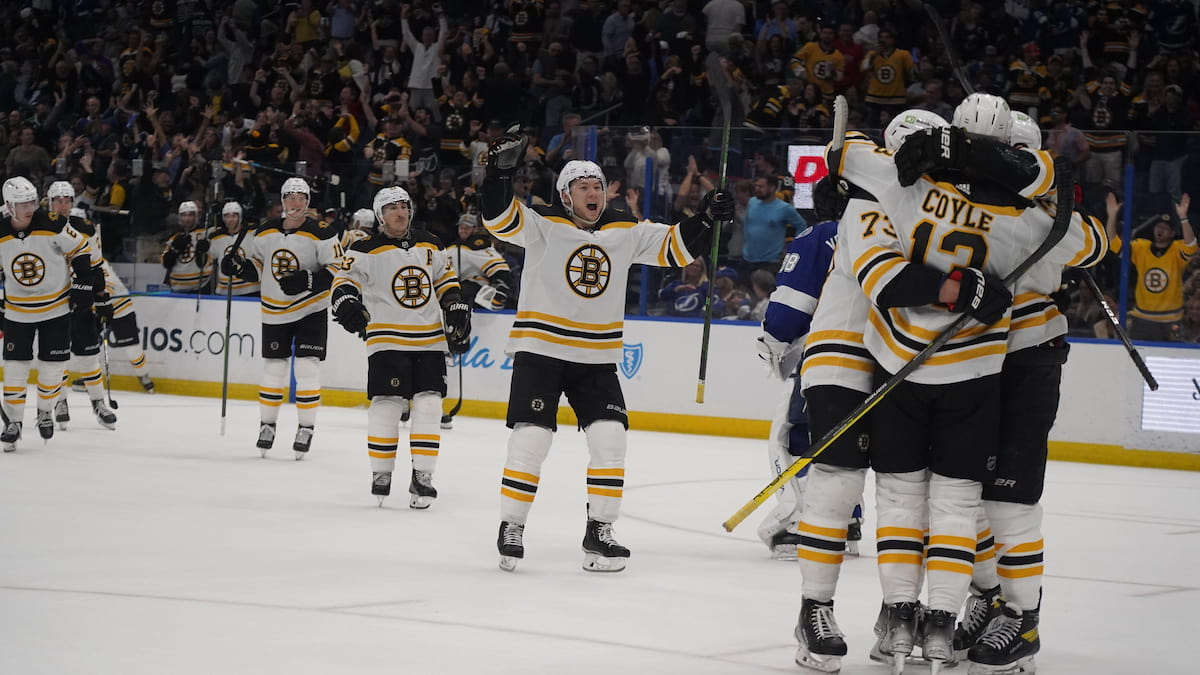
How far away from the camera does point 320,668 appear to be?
3.62 meters

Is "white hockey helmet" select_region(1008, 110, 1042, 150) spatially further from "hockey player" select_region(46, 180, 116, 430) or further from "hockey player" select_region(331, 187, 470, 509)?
"hockey player" select_region(46, 180, 116, 430)

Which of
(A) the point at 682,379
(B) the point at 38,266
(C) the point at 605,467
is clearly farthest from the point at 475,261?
(C) the point at 605,467

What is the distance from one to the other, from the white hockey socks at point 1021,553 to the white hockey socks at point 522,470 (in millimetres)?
2019

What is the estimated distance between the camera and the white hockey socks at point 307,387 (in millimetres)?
8867

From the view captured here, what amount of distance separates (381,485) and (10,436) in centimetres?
314

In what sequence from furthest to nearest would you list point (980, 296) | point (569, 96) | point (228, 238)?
point (569, 96) → point (228, 238) → point (980, 296)

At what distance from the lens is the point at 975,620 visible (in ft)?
13.4

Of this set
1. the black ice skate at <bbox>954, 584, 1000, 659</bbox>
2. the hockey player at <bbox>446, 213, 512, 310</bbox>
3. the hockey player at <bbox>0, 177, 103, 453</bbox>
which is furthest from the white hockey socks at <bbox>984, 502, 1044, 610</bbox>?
the hockey player at <bbox>0, 177, 103, 453</bbox>

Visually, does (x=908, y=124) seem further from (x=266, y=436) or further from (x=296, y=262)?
(x=266, y=436)

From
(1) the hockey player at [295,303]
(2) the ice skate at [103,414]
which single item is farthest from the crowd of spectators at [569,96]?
(2) the ice skate at [103,414]

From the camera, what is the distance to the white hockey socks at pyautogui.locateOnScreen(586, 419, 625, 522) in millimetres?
5473

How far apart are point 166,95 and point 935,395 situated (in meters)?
14.8

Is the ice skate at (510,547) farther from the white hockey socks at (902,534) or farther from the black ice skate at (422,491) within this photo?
the white hockey socks at (902,534)

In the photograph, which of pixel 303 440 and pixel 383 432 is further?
pixel 303 440
